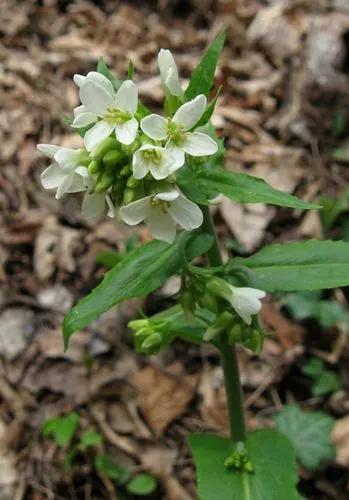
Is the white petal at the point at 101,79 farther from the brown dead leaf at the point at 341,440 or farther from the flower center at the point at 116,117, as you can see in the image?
the brown dead leaf at the point at 341,440

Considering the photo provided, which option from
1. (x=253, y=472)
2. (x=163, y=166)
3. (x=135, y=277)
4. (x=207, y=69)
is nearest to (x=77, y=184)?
(x=163, y=166)

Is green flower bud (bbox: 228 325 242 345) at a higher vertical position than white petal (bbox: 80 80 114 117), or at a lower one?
lower

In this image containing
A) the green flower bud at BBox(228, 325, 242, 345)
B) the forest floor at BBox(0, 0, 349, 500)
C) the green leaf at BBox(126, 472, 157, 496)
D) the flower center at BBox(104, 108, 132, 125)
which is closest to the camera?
the flower center at BBox(104, 108, 132, 125)

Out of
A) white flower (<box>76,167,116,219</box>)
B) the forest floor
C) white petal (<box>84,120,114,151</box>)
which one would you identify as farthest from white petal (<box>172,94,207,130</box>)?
the forest floor

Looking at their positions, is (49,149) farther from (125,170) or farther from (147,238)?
(147,238)

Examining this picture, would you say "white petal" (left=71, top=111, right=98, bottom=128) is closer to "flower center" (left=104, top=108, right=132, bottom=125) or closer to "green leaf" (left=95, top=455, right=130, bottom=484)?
"flower center" (left=104, top=108, right=132, bottom=125)

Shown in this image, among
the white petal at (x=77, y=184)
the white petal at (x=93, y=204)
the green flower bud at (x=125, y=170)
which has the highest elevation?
the green flower bud at (x=125, y=170)

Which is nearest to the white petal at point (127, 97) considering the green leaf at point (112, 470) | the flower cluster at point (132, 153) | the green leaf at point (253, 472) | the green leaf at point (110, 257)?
the flower cluster at point (132, 153)
